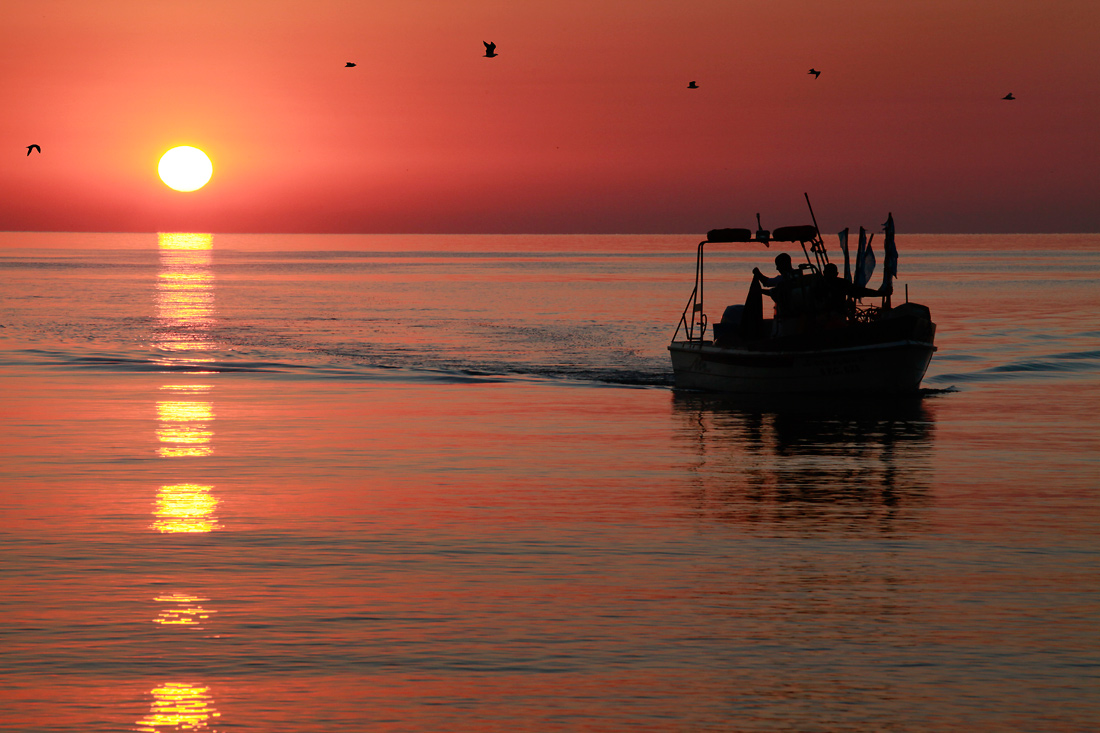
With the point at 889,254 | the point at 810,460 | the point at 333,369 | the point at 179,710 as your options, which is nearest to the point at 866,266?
the point at 889,254

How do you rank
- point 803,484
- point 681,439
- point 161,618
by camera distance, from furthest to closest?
point 681,439 → point 803,484 → point 161,618

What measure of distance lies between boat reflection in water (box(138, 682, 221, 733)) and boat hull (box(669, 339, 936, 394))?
2235 centimetres

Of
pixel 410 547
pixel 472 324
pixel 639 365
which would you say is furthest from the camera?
pixel 472 324

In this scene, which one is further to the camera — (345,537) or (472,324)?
(472,324)

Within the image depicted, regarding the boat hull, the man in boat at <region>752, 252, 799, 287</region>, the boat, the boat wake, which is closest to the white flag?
the boat

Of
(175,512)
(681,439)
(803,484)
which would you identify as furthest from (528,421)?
(175,512)

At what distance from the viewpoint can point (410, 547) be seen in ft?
46.8

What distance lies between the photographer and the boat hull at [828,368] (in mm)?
29734

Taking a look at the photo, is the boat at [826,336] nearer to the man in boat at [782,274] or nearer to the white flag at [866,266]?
the man in boat at [782,274]

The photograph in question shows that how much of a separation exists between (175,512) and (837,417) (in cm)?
1573

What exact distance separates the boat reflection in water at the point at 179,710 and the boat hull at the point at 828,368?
22352mm

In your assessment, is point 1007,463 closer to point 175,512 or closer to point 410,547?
point 410,547

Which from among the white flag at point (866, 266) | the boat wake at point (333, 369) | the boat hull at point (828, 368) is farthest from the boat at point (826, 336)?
the boat wake at point (333, 369)

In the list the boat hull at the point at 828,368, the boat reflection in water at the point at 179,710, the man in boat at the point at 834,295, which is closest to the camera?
the boat reflection in water at the point at 179,710
